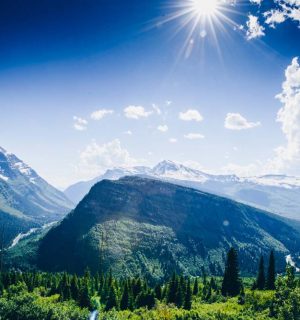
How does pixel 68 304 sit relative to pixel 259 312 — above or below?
below

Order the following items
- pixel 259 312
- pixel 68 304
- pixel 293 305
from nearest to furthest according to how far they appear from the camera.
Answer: pixel 293 305 → pixel 259 312 → pixel 68 304

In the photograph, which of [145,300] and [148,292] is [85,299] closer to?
[145,300]

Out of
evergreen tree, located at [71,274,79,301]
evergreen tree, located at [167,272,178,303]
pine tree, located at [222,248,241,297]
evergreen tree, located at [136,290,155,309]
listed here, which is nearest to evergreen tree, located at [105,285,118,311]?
evergreen tree, located at [136,290,155,309]

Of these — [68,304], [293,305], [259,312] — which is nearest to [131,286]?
[68,304]

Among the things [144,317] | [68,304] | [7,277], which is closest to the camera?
[144,317]

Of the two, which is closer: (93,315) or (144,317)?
(144,317)

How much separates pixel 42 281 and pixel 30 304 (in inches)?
2957

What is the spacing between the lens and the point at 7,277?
7205 inches

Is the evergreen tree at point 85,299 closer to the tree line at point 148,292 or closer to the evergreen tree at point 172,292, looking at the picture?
the tree line at point 148,292

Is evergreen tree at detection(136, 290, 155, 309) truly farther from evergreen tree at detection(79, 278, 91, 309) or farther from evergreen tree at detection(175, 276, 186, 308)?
evergreen tree at detection(79, 278, 91, 309)

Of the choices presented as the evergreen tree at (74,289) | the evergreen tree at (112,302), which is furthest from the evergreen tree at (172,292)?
the evergreen tree at (74,289)

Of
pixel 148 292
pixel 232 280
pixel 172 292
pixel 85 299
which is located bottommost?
pixel 85 299

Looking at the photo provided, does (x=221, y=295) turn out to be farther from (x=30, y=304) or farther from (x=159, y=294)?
(x=30, y=304)

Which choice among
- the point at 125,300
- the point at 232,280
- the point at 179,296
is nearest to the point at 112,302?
the point at 125,300
